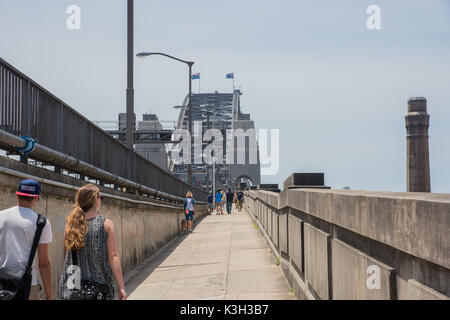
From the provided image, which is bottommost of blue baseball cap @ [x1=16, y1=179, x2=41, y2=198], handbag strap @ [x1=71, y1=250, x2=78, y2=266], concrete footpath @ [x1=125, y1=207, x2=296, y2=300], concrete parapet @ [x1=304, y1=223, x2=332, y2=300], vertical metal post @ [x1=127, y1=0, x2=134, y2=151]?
concrete footpath @ [x1=125, y1=207, x2=296, y2=300]

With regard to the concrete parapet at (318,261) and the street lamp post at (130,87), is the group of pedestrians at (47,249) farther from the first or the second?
the street lamp post at (130,87)

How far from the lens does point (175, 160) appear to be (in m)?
149

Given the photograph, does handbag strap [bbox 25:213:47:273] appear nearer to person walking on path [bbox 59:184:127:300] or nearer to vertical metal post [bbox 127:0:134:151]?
person walking on path [bbox 59:184:127:300]

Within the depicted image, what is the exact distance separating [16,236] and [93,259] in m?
0.74

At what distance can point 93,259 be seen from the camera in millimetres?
5664

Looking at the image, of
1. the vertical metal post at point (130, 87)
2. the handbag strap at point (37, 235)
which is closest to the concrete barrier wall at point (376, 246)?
the handbag strap at point (37, 235)

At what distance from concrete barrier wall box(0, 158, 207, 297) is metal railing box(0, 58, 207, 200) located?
0.78 m

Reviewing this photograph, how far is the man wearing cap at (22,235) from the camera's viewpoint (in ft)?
17.0

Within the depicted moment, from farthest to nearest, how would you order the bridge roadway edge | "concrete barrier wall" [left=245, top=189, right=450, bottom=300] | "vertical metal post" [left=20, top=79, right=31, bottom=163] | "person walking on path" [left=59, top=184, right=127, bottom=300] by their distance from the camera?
"vertical metal post" [left=20, top=79, right=31, bottom=163], the bridge roadway edge, "person walking on path" [left=59, top=184, right=127, bottom=300], "concrete barrier wall" [left=245, top=189, right=450, bottom=300]

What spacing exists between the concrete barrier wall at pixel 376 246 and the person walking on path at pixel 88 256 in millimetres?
2088

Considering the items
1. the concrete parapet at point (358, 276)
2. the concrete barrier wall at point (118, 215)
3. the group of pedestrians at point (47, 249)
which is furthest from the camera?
the concrete barrier wall at point (118, 215)

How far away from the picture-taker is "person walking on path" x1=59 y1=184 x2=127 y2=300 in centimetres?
559

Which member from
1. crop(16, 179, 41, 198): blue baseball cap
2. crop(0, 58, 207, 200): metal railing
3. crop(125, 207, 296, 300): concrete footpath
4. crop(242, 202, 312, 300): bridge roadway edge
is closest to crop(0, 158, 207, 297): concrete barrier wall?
crop(125, 207, 296, 300): concrete footpath
